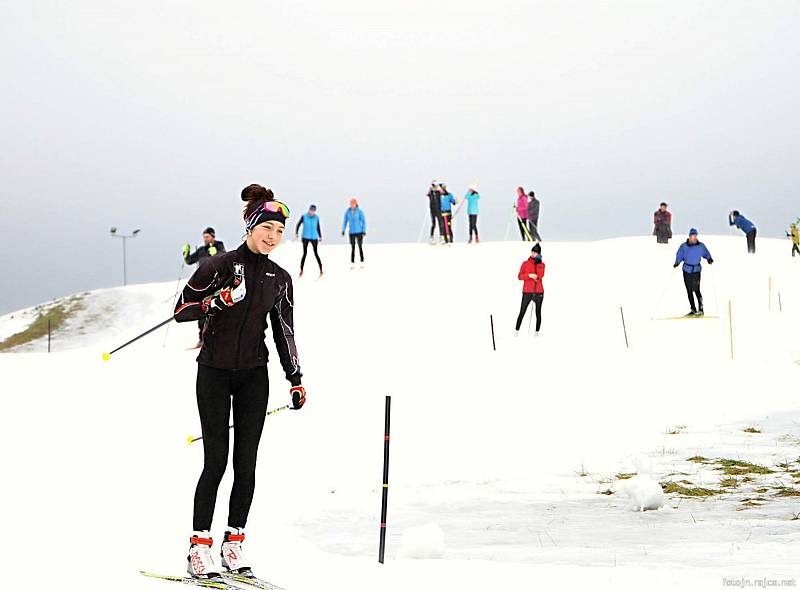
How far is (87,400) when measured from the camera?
1356 centimetres

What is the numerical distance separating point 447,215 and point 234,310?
77.7ft

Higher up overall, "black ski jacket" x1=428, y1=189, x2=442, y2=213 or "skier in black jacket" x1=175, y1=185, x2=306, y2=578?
"black ski jacket" x1=428, y1=189, x2=442, y2=213

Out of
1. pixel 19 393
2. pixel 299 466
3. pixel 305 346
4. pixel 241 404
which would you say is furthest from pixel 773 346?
pixel 241 404

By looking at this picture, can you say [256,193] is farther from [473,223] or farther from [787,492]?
[473,223]

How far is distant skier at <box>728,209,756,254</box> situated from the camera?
2805 cm

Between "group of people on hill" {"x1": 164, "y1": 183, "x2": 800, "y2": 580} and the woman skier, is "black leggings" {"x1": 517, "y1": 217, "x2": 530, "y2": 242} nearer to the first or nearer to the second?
the woman skier

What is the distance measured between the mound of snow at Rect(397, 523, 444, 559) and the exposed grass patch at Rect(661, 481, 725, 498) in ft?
10.7

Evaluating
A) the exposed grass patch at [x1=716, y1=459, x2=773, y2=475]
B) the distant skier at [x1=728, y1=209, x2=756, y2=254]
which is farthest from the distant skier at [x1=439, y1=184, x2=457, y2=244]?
the exposed grass patch at [x1=716, y1=459, x2=773, y2=475]

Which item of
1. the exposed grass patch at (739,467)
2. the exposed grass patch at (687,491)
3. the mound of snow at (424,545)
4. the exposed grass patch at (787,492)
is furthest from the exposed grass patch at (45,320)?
the mound of snow at (424,545)

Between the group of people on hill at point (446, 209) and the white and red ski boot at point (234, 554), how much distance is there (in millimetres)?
22748

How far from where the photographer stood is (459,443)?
1062cm

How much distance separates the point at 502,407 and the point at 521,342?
5.47m

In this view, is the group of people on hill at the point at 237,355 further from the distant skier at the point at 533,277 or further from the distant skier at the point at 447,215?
the distant skier at the point at 447,215

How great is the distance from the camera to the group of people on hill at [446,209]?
27.3 m
